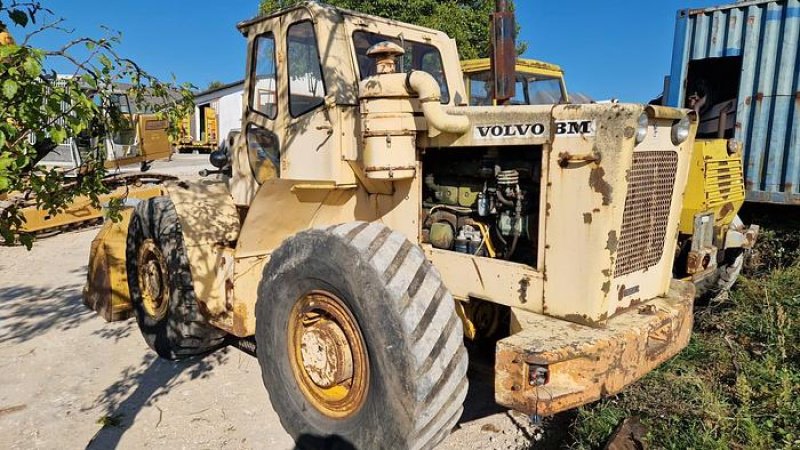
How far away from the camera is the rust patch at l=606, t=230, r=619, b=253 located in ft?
8.93

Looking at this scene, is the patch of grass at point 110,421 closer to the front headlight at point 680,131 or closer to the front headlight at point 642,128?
the front headlight at point 642,128

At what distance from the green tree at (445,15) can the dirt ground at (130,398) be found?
1271 centimetres

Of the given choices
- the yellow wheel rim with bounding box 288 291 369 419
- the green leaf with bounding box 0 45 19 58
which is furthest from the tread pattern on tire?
the green leaf with bounding box 0 45 19 58

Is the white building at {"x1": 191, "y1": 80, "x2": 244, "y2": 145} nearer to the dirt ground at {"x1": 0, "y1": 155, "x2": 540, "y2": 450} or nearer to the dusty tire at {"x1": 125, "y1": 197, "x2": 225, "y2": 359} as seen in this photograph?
the dirt ground at {"x1": 0, "y1": 155, "x2": 540, "y2": 450}

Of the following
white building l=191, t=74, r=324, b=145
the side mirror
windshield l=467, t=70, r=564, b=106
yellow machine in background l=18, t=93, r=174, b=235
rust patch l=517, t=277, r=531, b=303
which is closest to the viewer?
rust patch l=517, t=277, r=531, b=303

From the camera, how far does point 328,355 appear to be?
10.2ft

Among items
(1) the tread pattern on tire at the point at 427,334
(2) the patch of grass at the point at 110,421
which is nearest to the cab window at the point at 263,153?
(1) the tread pattern on tire at the point at 427,334

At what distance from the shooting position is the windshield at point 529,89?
6465 mm

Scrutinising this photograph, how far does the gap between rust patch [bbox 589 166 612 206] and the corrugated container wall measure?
534 centimetres

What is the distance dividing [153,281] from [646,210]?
3.92 m

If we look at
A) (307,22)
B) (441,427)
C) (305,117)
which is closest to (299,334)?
(441,427)

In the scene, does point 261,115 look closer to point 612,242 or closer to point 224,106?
point 612,242

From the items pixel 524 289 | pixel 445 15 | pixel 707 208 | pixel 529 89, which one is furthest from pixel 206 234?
pixel 445 15

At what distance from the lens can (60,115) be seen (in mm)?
2098
